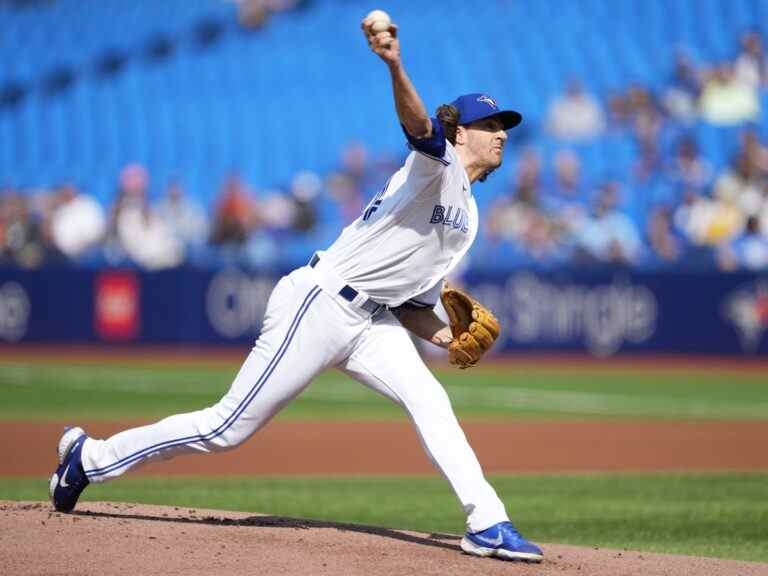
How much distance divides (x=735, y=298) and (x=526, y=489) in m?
9.39

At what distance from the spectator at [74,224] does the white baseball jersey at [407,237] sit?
1374 cm

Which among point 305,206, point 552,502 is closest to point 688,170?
point 305,206

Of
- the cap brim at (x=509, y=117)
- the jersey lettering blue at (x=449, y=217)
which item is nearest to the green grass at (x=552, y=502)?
the jersey lettering blue at (x=449, y=217)

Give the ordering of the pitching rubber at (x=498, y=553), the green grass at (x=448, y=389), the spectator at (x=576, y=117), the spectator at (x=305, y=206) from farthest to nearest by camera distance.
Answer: the spectator at (x=576, y=117)
the spectator at (x=305, y=206)
the green grass at (x=448, y=389)
the pitching rubber at (x=498, y=553)

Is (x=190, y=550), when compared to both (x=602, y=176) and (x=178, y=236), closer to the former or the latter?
(x=178, y=236)

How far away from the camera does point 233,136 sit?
841 inches

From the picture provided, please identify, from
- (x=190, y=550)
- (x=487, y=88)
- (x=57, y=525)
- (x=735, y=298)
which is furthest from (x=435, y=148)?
(x=487, y=88)

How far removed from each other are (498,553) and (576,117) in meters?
15.6

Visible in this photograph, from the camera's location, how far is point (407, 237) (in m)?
5.17

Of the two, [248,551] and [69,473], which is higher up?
[69,473]

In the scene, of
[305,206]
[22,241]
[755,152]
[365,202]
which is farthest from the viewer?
[365,202]

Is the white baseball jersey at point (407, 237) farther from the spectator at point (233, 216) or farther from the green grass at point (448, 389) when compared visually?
the spectator at point (233, 216)

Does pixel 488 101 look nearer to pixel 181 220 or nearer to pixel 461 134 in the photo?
pixel 461 134

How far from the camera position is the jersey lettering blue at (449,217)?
5137mm
